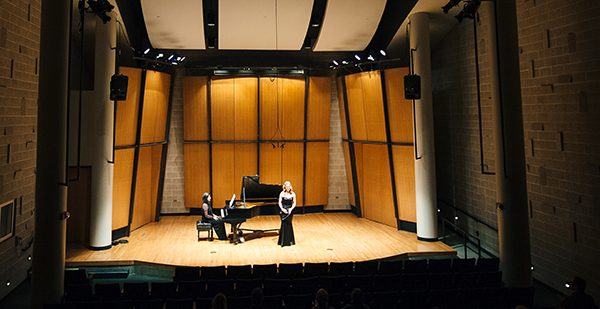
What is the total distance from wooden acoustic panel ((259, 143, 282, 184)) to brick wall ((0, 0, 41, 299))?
6.76 meters

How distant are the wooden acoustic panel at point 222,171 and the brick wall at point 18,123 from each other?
575 centimetres

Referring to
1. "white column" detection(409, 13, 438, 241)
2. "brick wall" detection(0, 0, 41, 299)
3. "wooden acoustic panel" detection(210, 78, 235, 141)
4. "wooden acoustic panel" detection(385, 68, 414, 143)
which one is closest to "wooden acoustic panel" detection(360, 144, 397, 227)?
"wooden acoustic panel" detection(385, 68, 414, 143)

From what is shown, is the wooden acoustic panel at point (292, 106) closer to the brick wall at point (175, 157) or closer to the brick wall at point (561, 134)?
the brick wall at point (175, 157)

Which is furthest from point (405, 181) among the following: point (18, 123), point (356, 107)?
point (18, 123)

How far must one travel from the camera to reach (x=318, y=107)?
14211mm

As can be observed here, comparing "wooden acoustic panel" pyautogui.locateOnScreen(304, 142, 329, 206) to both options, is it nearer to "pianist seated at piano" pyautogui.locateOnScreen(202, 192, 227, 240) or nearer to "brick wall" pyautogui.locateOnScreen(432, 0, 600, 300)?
"pianist seated at piano" pyautogui.locateOnScreen(202, 192, 227, 240)

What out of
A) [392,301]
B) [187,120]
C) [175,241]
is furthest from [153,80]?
[392,301]

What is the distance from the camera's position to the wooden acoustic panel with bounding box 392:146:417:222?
1146 centimetres

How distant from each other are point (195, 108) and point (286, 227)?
5.61 m

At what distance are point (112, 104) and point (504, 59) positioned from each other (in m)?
8.41

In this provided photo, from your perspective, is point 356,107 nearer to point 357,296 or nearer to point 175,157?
point 175,157

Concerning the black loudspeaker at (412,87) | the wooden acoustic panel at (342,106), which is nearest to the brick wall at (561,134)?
the black loudspeaker at (412,87)

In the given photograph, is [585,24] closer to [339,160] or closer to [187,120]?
[339,160]

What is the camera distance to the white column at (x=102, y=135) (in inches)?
384
